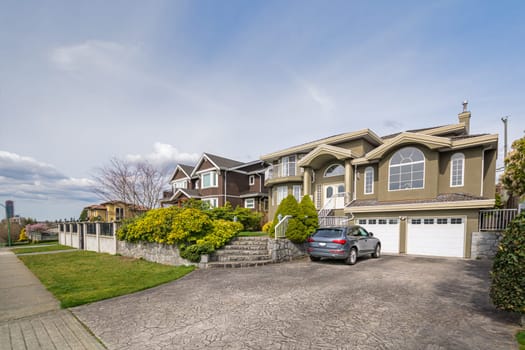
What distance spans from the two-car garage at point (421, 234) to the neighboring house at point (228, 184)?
44.3 ft

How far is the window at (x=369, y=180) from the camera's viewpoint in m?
16.6

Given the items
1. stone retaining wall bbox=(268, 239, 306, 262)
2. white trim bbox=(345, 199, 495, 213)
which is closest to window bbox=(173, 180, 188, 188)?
white trim bbox=(345, 199, 495, 213)

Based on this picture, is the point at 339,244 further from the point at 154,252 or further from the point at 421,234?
the point at 154,252

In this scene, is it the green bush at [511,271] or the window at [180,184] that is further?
the window at [180,184]

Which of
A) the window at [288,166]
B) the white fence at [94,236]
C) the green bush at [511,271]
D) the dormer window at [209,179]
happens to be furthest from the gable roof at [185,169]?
the green bush at [511,271]

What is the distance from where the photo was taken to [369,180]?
1675 centimetres

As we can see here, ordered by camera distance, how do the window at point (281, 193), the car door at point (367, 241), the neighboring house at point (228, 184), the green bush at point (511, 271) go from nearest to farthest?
the green bush at point (511, 271) < the car door at point (367, 241) < the window at point (281, 193) < the neighboring house at point (228, 184)

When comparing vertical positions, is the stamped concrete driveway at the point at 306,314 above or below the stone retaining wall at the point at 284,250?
above

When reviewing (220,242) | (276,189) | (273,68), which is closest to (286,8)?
(273,68)

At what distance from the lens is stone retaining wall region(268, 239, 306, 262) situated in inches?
416

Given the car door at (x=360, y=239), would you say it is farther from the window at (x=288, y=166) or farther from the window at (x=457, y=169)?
the window at (x=288, y=166)

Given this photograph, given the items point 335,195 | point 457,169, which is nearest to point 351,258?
point 335,195

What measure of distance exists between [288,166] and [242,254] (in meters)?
12.3

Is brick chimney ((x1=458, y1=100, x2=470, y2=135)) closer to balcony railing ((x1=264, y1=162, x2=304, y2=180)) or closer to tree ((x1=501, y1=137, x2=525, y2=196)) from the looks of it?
tree ((x1=501, y1=137, x2=525, y2=196))
